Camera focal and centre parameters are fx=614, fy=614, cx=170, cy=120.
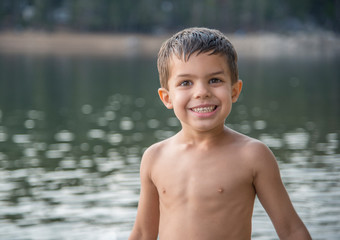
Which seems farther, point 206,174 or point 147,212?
point 147,212

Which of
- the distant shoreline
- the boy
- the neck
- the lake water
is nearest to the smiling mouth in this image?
the boy

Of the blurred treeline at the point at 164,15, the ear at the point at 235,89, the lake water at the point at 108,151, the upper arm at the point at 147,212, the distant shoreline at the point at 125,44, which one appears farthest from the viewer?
the blurred treeline at the point at 164,15

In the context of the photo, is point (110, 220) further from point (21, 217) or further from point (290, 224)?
point (290, 224)

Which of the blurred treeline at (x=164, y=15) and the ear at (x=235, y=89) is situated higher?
the ear at (x=235, y=89)

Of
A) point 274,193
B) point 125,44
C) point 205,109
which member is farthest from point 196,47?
point 125,44

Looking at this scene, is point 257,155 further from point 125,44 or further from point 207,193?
point 125,44

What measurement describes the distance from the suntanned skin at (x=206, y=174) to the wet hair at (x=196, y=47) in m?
0.02

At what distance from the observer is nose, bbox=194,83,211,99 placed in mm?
1944

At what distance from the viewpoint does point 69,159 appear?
9.82 metres

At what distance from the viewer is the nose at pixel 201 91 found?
6.38 ft

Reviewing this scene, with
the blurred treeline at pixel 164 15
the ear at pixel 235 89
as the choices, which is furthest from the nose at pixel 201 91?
the blurred treeline at pixel 164 15

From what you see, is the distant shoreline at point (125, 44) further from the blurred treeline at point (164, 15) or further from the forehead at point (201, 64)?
the forehead at point (201, 64)

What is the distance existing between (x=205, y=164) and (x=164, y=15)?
76733mm

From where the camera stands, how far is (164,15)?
77.6 m
